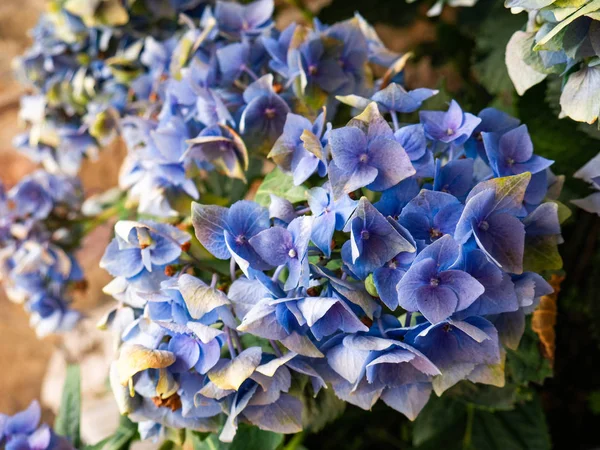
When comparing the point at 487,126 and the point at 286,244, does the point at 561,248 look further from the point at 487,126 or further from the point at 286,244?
the point at 286,244

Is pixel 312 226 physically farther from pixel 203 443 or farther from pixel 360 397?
pixel 203 443

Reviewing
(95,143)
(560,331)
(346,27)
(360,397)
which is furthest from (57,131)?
(560,331)

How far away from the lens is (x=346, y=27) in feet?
1.57

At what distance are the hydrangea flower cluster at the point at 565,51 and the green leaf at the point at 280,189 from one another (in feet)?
0.56

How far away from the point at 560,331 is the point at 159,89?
0.54m

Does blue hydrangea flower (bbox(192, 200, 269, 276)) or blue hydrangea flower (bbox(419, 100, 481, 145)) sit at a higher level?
blue hydrangea flower (bbox(419, 100, 481, 145))

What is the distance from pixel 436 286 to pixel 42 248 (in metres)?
0.51

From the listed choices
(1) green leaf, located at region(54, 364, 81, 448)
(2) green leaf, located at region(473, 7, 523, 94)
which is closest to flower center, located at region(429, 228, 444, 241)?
(2) green leaf, located at region(473, 7, 523, 94)

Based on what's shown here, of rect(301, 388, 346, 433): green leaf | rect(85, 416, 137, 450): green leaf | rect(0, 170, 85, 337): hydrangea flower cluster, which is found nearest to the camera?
rect(301, 388, 346, 433): green leaf

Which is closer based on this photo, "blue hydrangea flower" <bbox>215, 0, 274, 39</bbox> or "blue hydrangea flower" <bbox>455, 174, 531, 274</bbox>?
"blue hydrangea flower" <bbox>455, 174, 531, 274</bbox>

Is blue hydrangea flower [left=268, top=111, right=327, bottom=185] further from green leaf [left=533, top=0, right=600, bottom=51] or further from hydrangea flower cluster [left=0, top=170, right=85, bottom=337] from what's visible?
hydrangea flower cluster [left=0, top=170, right=85, bottom=337]

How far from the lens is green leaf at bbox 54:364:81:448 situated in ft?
1.97

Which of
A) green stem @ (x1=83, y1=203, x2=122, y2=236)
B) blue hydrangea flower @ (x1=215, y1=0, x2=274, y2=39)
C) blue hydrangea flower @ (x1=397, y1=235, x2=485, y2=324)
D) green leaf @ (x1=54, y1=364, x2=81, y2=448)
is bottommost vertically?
green leaf @ (x1=54, y1=364, x2=81, y2=448)

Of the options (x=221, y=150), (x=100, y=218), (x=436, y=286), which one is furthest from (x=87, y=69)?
(x=436, y=286)
